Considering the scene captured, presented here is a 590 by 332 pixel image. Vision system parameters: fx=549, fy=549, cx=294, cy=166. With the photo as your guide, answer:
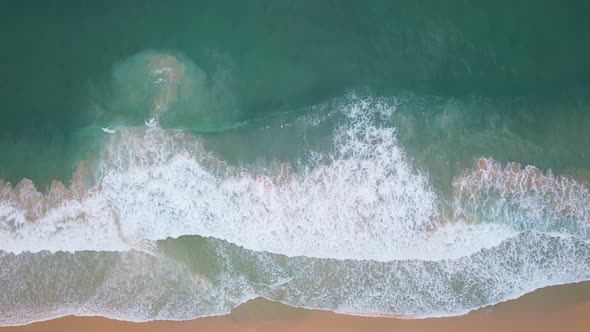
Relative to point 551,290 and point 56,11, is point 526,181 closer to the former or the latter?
point 551,290

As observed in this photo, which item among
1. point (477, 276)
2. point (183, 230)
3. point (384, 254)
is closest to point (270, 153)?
point (183, 230)

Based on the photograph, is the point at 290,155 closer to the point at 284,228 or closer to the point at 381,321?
the point at 284,228

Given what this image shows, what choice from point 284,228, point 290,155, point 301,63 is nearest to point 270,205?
point 284,228

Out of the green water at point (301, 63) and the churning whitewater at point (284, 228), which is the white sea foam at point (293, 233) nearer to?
the churning whitewater at point (284, 228)

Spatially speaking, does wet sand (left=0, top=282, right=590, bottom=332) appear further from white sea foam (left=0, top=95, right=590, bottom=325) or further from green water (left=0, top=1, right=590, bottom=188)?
green water (left=0, top=1, right=590, bottom=188)

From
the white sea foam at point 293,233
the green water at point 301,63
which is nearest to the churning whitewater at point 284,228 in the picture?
the white sea foam at point 293,233

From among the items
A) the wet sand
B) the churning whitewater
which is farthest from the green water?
the wet sand
